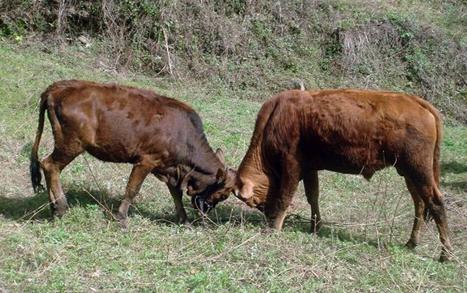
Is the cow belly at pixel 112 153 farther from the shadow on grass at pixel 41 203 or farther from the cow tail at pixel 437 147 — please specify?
the cow tail at pixel 437 147

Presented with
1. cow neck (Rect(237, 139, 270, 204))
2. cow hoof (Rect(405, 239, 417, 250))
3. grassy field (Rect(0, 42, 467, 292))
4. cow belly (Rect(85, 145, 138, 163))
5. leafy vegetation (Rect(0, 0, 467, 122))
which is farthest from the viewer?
leafy vegetation (Rect(0, 0, 467, 122))

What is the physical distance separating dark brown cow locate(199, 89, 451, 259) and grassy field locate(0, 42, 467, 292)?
0.33 m

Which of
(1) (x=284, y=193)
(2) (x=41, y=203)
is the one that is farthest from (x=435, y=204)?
(2) (x=41, y=203)

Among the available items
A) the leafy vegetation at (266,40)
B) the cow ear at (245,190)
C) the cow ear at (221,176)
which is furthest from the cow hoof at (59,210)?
the leafy vegetation at (266,40)

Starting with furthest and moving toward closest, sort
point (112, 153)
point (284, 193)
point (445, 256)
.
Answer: point (284, 193) → point (112, 153) → point (445, 256)

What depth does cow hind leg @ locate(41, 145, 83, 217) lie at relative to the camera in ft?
27.0

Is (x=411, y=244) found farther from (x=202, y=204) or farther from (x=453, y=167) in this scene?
(x=453, y=167)

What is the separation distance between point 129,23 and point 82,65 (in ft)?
6.46

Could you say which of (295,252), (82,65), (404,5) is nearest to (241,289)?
(295,252)

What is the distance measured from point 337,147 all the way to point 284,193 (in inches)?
33.4

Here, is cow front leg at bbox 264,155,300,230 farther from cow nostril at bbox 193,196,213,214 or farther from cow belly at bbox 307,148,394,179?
cow nostril at bbox 193,196,213,214

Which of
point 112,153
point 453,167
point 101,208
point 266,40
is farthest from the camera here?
point 266,40

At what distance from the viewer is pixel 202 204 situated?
8.98 metres

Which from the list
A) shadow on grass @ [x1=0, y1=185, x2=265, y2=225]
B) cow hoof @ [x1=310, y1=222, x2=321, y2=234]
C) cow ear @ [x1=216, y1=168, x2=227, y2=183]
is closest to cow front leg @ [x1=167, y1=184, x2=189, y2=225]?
shadow on grass @ [x1=0, y1=185, x2=265, y2=225]
